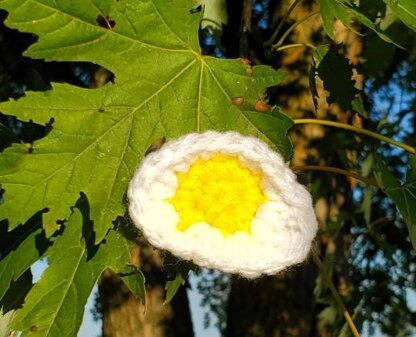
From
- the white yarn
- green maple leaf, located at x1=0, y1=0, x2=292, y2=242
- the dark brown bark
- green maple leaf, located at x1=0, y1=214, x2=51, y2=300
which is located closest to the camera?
the white yarn

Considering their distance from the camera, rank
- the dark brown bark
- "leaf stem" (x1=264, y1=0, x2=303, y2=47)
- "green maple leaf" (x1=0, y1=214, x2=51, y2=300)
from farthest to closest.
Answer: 1. the dark brown bark
2. "leaf stem" (x1=264, y1=0, x2=303, y2=47)
3. "green maple leaf" (x1=0, y1=214, x2=51, y2=300)

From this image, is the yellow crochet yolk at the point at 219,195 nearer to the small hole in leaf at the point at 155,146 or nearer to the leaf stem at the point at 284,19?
the small hole in leaf at the point at 155,146

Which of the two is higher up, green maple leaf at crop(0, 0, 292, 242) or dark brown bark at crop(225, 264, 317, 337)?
green maple leaf at crop(0, 0, 292, 242)

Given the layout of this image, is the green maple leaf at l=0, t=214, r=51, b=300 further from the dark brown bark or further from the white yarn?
the dark brown bark

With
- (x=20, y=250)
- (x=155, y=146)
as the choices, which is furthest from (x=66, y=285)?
(x=155, y=146)

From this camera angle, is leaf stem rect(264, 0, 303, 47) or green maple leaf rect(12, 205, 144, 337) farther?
leaf stem rect(264, 0, 303, 47)

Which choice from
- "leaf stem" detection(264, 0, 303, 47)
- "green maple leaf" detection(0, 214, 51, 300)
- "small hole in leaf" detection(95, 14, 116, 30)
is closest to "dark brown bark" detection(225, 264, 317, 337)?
"leaf stem" detection(264, 0, 303, 47)

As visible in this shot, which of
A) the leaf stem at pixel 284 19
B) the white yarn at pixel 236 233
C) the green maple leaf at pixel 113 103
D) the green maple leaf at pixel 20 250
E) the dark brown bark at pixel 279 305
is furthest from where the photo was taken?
the dark brown bark at pixel 279 305

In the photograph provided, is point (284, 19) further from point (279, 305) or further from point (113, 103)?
point (279, 305)

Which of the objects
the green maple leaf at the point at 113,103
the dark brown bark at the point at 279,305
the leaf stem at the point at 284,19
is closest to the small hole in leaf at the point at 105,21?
the green maple leaf at the point at 113,103

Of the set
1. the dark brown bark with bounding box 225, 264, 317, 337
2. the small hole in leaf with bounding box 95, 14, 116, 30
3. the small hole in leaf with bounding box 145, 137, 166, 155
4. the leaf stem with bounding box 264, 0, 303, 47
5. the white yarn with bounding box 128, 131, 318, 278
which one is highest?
the small hole in leaf with bounding box 95, 14, 116, 30
